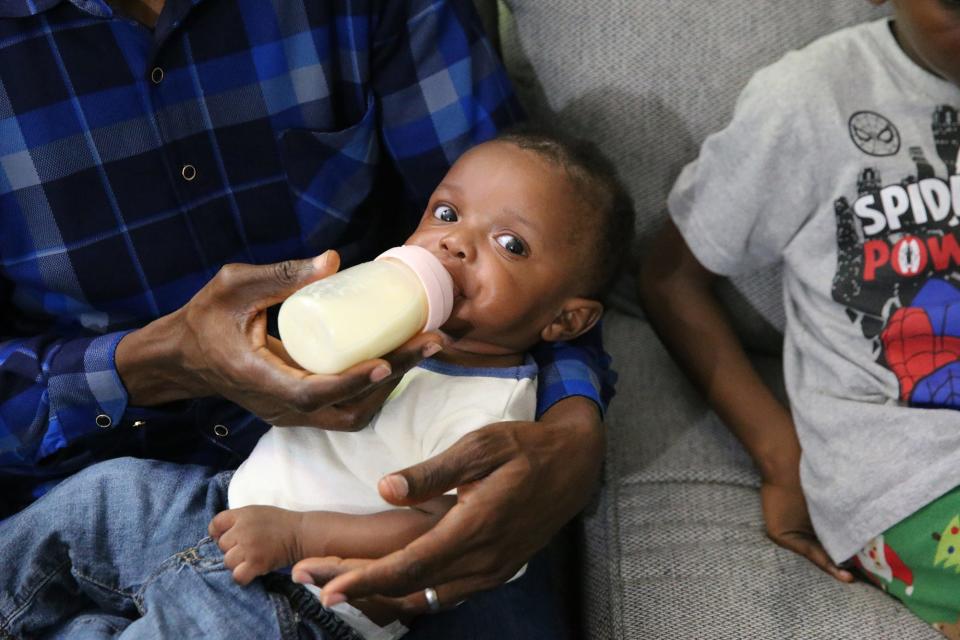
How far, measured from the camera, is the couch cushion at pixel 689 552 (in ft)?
3.75

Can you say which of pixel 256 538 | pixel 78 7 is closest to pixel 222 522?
pixel 256 538

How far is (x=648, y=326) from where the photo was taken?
164 cm

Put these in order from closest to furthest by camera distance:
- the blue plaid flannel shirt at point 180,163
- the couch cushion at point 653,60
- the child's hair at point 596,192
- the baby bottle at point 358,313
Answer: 1. the baby bottle at point 358,313
2. the blue plaid flannel shirt at point 180,163
3. the child's hair at point 596,192
4. the couch cushion at point 653,60

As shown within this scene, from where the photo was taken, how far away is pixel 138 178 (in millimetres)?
1102

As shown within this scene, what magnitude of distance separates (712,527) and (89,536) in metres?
0.81

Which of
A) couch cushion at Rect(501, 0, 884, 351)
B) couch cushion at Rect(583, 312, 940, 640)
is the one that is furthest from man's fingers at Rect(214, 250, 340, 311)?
couch cushion at Rect(501, 0, 884, 351)

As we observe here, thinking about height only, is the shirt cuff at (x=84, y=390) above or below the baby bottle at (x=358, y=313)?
below

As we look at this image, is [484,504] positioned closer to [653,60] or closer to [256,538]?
[256,538]

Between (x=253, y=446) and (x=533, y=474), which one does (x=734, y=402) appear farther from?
(x=253, y=446)

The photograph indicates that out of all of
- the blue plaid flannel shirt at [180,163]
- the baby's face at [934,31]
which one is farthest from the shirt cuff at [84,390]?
the baby's face at [934,31]

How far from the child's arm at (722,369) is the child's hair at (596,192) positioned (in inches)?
8.9

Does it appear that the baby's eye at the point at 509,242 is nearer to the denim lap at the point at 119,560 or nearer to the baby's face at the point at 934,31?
the denim lap at the point at 119,560

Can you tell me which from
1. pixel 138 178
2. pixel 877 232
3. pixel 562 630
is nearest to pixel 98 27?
pixel 138 178

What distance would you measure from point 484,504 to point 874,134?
80cm
